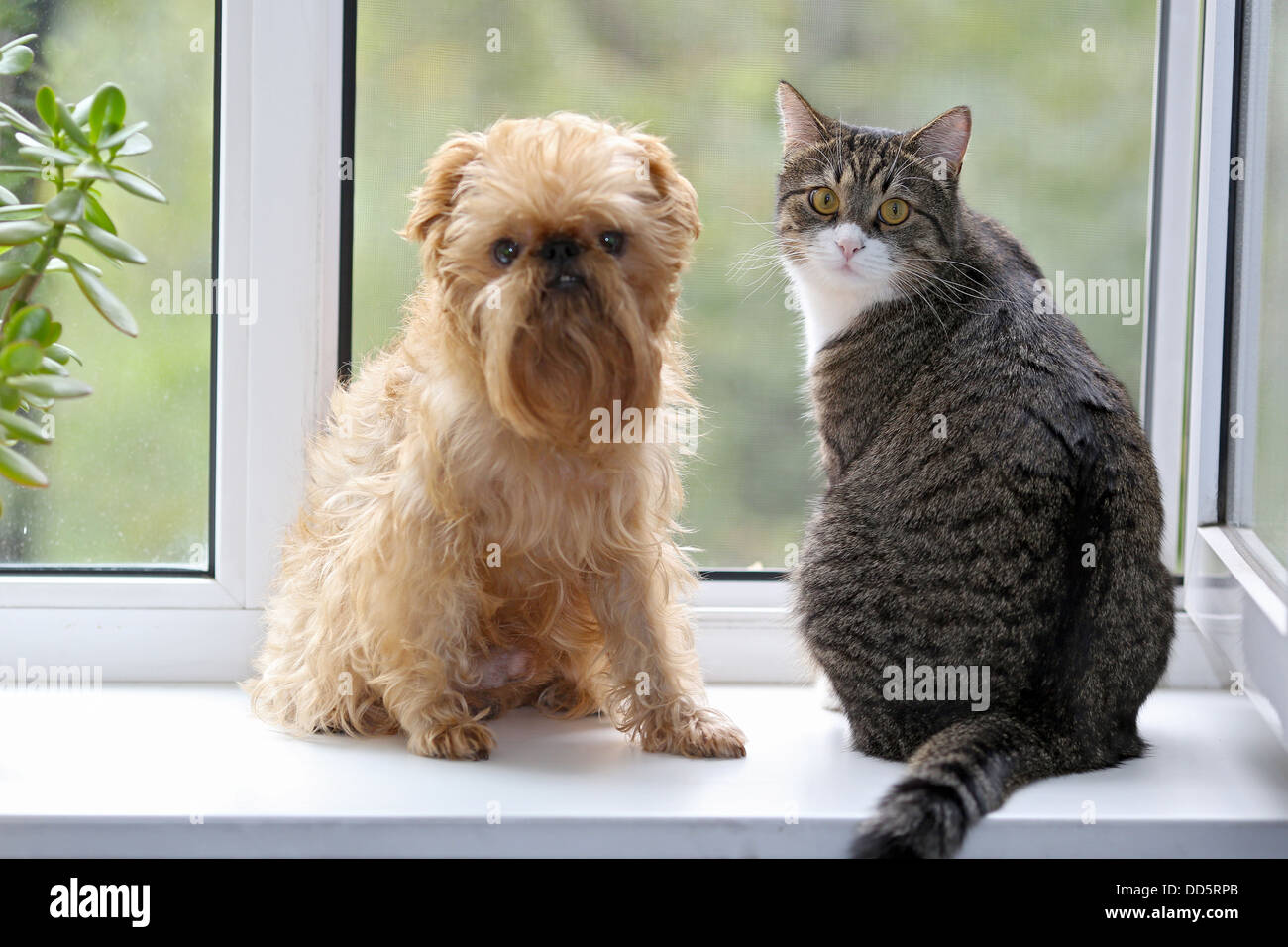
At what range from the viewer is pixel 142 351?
5.41 feet

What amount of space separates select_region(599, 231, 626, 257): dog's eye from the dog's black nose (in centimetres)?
3

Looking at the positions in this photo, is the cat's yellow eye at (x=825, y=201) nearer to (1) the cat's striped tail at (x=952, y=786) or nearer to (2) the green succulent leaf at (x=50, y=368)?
(1) the cat's striped tail at (x=952, y=786)

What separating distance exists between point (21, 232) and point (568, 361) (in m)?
0.56

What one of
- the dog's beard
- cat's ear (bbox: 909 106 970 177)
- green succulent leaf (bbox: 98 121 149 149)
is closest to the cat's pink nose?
cat's ear (bbox: 909 106 970 177)

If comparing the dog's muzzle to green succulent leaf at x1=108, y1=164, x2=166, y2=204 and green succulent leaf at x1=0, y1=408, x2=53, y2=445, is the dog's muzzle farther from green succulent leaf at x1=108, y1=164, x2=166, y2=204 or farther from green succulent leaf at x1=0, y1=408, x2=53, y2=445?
green succulent leaf at x1=0, y1=408, x2=53, y2=445

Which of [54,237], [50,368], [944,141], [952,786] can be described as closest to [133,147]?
[54,237]

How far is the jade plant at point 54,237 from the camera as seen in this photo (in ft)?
3.78

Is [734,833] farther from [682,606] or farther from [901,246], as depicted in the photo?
[901,246]

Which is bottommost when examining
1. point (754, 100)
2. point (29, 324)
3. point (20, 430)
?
point (20, 430)

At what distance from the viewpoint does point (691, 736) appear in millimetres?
1364

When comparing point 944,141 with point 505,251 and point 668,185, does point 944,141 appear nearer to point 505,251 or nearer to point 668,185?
point 668,185

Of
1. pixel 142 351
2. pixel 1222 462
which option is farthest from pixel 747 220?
pixel 142 351

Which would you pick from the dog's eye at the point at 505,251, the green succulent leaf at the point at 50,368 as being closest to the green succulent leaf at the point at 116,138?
the green succulent leaf at the point at 50,368

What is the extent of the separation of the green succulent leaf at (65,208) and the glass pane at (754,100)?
1.67 ft
